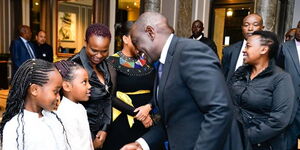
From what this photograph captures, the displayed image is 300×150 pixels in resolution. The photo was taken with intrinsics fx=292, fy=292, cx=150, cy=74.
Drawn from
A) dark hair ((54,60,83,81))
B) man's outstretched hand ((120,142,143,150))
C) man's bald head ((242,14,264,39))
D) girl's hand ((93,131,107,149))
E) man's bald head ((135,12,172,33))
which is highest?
man's bald head ((242,14,264,39))

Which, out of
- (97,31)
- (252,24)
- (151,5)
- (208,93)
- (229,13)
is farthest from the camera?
(229,13)

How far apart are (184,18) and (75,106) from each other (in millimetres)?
4597

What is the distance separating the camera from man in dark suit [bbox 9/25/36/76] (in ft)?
18.8

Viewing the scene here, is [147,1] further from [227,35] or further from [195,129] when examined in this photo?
[195,129]

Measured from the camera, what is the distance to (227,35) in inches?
262

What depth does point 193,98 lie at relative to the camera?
4.03 feet

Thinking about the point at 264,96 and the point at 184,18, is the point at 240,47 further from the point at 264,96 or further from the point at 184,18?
the point at 184,18

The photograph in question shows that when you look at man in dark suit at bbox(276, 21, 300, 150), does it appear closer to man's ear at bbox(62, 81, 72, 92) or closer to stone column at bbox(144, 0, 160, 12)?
man's ear at bbox(62, 81, 72, 92)

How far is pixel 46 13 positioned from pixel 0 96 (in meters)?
3.82

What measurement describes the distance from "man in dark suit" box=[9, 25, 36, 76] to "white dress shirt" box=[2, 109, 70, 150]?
4657 mm

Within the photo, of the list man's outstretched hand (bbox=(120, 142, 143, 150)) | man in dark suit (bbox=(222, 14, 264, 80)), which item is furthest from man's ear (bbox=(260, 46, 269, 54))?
man's outstretched hand (bbox=(120, 142, 143, 150))

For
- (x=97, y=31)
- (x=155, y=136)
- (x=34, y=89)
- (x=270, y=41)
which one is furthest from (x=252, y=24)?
(x=34, y=89)

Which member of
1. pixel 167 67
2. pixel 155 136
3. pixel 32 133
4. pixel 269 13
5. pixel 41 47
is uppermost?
pixel 269 13

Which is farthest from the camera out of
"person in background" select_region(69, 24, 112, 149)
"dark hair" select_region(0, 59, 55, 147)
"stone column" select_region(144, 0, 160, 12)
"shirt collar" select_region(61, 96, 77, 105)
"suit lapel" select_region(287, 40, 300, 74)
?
"stone column" select_region(144, 0, 160, 12)
